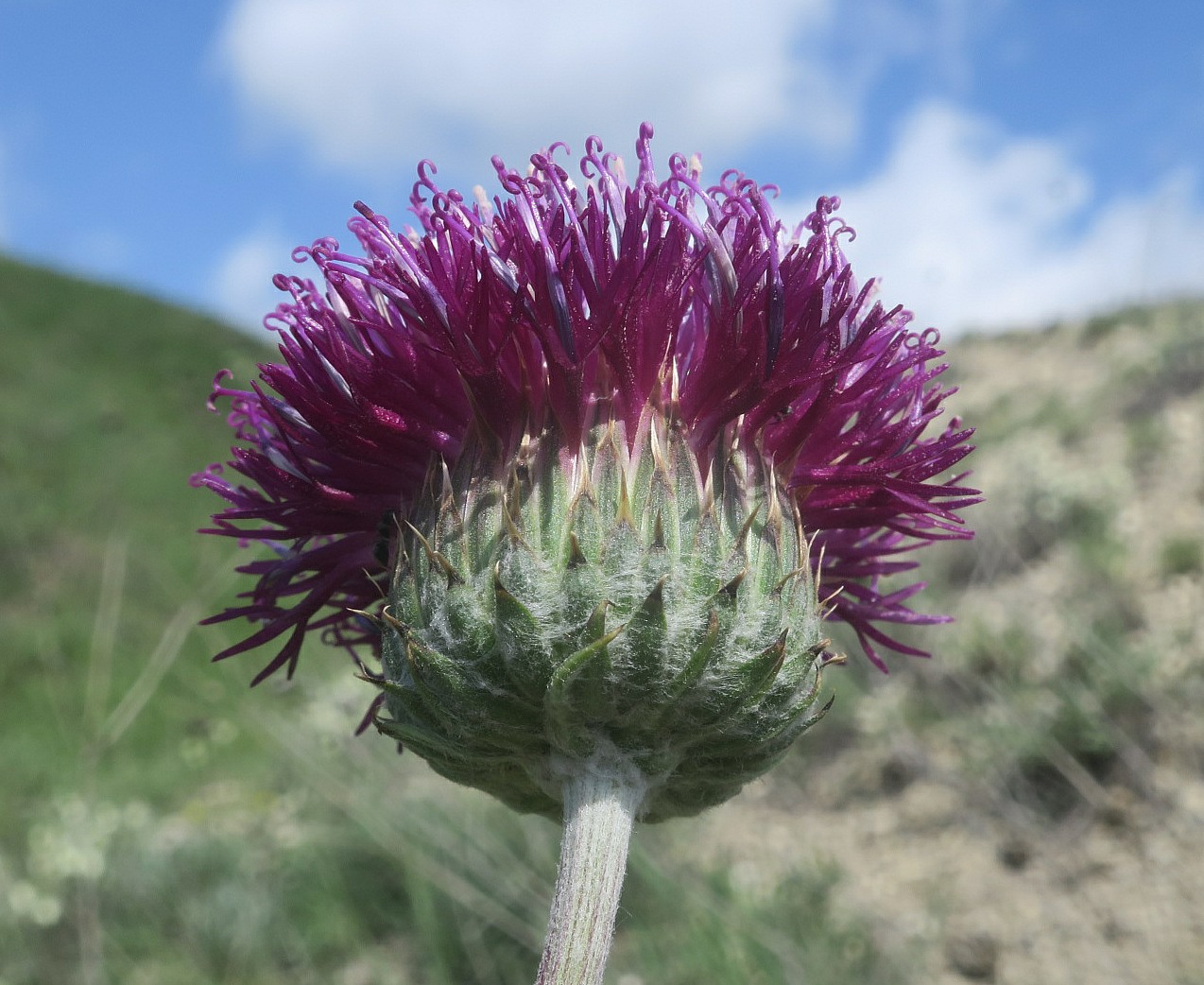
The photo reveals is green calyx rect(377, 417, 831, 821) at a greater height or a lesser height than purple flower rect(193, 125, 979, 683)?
lesser

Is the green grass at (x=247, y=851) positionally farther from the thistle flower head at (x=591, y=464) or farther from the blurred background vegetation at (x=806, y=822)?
the thistle flower head at (x=591, y=464)

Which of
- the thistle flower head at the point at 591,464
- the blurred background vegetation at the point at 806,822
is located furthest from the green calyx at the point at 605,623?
the blurred background vegetation at the point at 806,822

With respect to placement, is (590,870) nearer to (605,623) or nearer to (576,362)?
(605,623)

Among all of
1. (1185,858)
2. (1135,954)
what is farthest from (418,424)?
(1185,858)

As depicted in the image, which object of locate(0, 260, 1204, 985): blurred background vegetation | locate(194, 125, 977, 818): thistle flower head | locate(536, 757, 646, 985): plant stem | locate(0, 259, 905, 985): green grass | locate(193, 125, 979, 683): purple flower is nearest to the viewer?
locate(536, 757, 646, 985): plant stem

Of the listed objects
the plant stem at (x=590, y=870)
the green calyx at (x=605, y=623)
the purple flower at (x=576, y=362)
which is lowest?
the plant stem at (x=590, y=870)

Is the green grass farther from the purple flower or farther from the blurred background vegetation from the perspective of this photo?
the purple flower

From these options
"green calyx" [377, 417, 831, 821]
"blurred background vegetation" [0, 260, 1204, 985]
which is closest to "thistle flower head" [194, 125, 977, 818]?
"green calyx" [377, 417, 831, 821]

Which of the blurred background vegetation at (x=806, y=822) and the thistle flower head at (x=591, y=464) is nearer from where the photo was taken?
the thistle flower head at (x=591, y=464)
